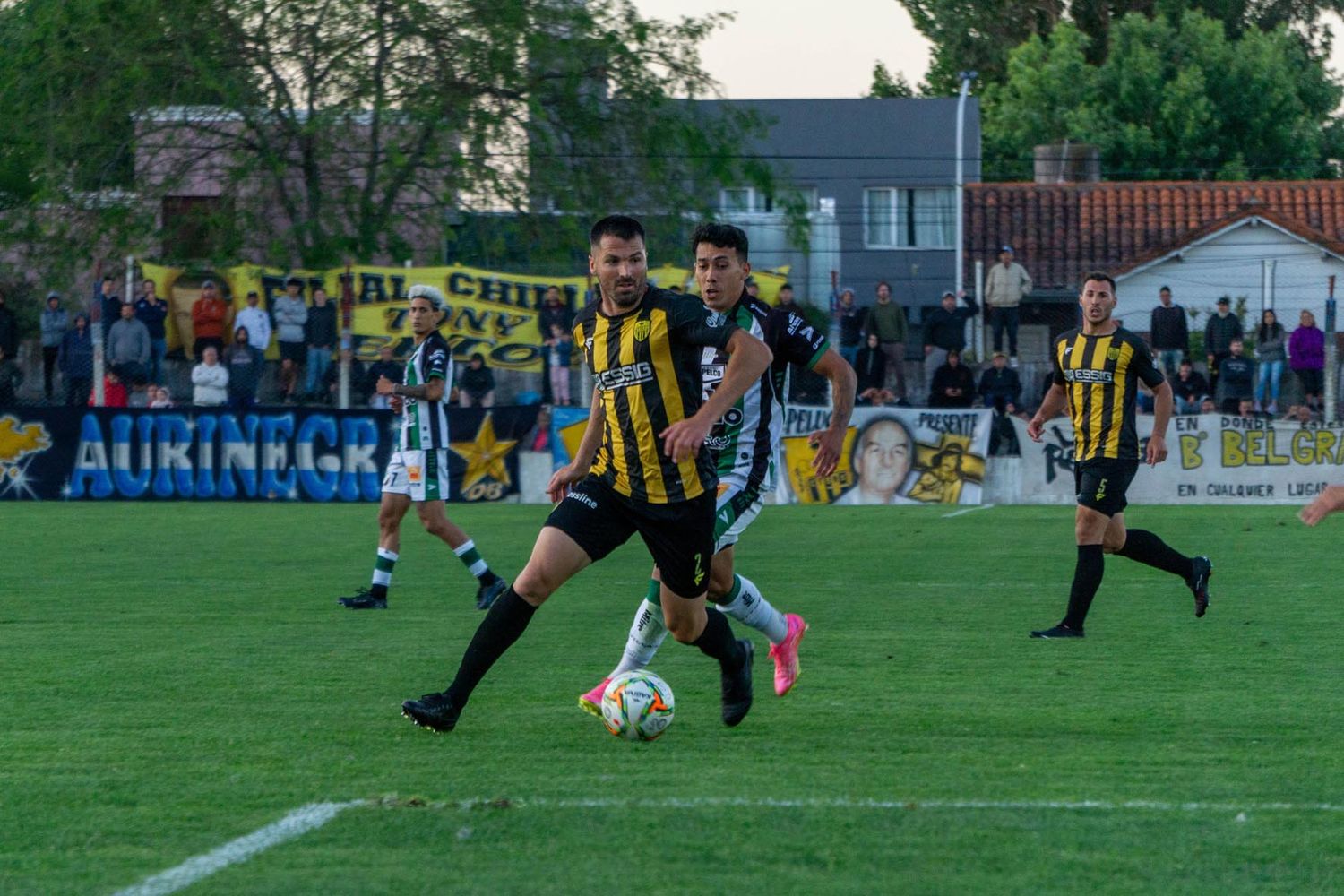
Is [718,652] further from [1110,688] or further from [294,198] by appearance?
[294,198]

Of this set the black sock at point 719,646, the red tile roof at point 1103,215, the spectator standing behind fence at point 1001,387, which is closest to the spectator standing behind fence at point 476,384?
the spectator standing behind fence at point 1001,387

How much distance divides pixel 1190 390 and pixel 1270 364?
41.5 inches

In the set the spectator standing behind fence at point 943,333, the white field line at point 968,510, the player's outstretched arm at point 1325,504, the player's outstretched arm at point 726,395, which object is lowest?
the white field line at point 968,510

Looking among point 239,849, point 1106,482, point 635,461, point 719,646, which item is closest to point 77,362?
point 1106,482

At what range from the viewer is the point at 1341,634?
30.7ft

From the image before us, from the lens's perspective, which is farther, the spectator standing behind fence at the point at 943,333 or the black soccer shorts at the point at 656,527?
the spectator standing behind fence at the point at 943,333

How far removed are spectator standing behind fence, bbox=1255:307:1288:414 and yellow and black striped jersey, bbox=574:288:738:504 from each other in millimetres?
16815

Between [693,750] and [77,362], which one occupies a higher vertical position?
[77,362]

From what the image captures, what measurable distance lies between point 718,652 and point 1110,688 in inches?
74.3

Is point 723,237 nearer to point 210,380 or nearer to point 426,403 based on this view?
point 426,403

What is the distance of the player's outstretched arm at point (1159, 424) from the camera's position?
9.87 meters

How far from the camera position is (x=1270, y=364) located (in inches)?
851

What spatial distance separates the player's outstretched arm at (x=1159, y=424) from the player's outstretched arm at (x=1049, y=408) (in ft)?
1.75

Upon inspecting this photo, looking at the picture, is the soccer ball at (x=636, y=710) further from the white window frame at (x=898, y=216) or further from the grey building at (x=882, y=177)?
the white window frame at (x=898, y=216)
